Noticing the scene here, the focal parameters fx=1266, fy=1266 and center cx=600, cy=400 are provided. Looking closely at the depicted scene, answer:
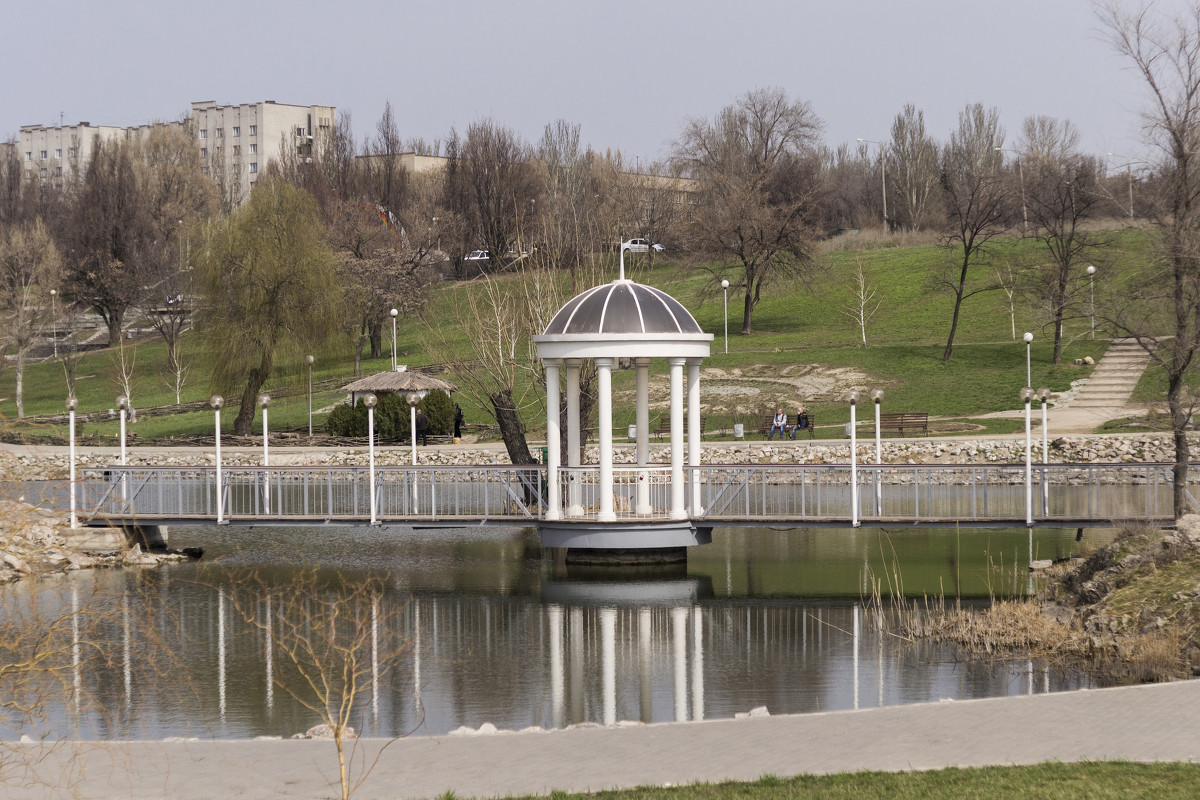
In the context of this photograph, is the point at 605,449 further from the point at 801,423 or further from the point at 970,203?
the point at 970,203

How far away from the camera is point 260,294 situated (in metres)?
47.7

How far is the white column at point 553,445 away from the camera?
2273 centimetres

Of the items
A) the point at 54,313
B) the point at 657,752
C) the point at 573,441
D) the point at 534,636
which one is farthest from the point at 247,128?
the point at 657,752

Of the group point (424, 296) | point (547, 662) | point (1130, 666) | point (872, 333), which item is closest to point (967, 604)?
point (1130, 666)

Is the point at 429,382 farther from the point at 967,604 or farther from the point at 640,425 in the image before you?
the point at 967,604

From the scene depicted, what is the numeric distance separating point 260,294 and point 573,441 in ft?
88.2

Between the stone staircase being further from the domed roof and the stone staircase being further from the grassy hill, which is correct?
the domed roof

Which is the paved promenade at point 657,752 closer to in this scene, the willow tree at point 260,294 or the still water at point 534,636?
the still water at point 534,636

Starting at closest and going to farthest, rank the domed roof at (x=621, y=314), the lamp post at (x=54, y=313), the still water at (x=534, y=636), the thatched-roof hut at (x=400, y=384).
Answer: the still water at (x=534, y=636)
the domed roof at (x=621, y=314)
the thatched-roof hut at (x=400, y=384)
the lamp post at (x=54, y=313)

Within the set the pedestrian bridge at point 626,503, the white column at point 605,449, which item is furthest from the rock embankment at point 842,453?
the white column at point 605,449

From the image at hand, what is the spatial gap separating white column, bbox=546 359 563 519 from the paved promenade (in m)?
11.1

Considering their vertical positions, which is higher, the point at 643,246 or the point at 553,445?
the point at 643,246

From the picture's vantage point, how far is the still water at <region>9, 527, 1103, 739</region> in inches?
539

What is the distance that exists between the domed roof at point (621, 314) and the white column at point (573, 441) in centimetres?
160
